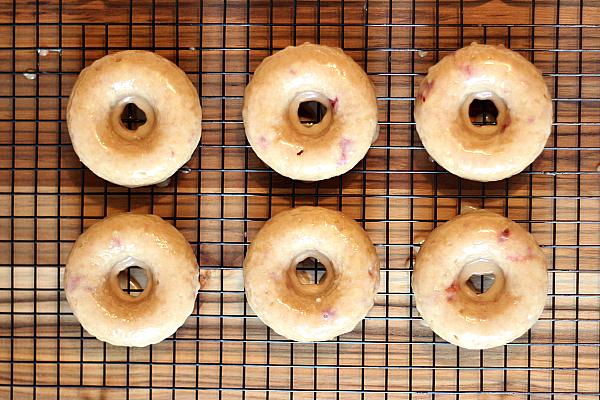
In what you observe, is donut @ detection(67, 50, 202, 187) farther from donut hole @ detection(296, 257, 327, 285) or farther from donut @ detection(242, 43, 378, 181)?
donut hole @ detection(296, 257, 327, 285)

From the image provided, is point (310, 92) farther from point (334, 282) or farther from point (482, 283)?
point (482, 283)

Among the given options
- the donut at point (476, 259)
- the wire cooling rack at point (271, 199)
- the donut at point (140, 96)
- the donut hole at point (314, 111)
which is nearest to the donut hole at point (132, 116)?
the donut at point (140, 96)

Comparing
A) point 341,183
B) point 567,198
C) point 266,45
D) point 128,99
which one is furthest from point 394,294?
point 128,99

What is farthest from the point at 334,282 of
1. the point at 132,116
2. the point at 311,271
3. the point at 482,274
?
the point at 132,116

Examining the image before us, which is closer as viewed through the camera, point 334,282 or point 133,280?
point 334,282

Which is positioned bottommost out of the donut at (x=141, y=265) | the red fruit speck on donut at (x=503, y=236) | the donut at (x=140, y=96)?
the donut at (x=141, y=265)

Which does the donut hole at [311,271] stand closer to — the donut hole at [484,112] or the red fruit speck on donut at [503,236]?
the red fruit speck on donut at [503,236]
